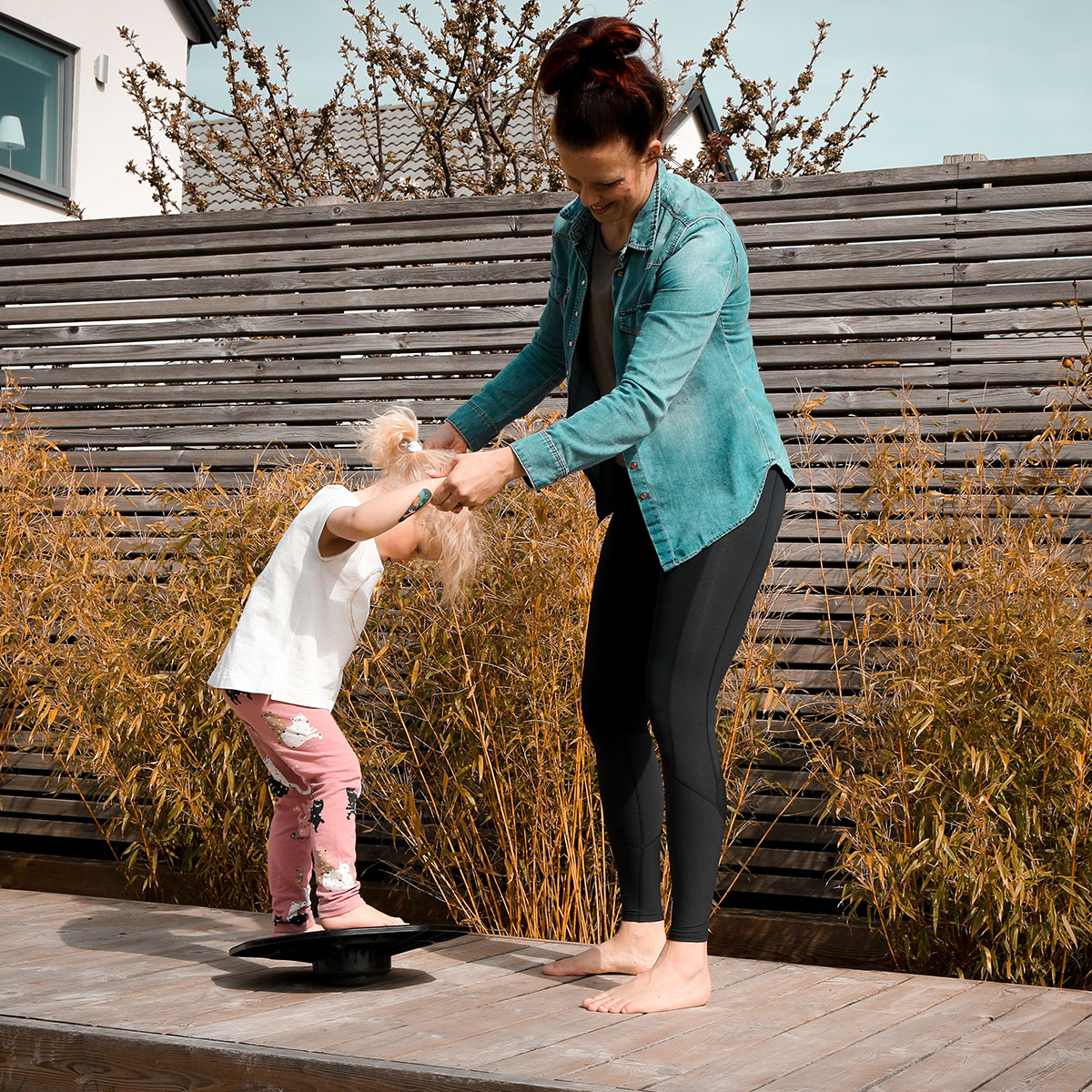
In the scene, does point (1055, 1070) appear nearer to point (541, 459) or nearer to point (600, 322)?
point (541, 459)

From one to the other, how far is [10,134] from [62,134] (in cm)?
59

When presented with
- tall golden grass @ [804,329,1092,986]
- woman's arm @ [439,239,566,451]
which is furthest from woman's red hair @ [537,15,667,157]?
tall golden grass @ [804,329,1092,986]

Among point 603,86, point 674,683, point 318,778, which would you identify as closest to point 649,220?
point 603,86

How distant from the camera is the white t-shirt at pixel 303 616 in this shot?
2.30m

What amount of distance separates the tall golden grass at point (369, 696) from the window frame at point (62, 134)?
4.88 m

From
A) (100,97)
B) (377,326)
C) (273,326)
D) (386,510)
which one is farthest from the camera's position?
(100,97)

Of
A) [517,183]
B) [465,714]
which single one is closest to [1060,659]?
[465,714]

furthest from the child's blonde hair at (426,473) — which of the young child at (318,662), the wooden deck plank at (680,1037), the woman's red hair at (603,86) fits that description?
the wooden deck plank at (680,1037)

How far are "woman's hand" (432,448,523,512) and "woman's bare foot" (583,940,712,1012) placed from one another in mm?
812

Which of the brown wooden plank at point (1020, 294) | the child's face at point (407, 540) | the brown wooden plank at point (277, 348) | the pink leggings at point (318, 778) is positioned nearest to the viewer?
the pink leggings at point (318, 778)

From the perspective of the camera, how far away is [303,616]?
2.34 metres

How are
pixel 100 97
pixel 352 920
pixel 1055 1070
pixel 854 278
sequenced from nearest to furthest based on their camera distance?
pixel 1055 1070
pixel 352 920
pixel 854 278
pixel 100 97

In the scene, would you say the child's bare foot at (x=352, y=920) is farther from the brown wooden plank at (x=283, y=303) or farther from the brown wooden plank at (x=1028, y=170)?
the brown wooden plank at (x=1028, y=170)

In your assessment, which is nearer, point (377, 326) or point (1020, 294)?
point (1020, 294)
